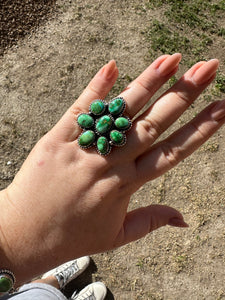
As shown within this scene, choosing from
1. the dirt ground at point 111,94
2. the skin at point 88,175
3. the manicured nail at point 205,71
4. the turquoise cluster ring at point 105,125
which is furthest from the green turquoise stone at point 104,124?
the dirt ground at point 111,94

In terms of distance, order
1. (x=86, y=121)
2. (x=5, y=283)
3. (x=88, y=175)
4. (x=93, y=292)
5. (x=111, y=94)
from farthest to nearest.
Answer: (x=111, y=94)
(x=93, y=292)
(x=88, y=175)
(x=86, y=121)
(x=5, y=283)

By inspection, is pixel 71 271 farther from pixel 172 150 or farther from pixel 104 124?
pixel 104 124

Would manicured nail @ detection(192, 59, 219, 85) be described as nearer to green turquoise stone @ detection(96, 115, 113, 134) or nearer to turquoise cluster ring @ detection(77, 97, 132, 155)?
turquoise cluster ring @ detection(77, 97, 132, 155)

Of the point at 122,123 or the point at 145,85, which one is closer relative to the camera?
the point at 122,123

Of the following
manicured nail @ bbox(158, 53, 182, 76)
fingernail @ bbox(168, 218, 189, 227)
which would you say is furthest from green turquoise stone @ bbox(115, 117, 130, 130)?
fingernail @ bbox(168, 218, 189, 227)

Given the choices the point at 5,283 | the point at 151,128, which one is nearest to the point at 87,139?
the point at 151,128

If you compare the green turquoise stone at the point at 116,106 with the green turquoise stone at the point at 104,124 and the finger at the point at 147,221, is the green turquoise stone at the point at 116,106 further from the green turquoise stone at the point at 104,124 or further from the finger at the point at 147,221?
the finger at the point at 147,221

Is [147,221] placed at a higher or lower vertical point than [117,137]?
lower
